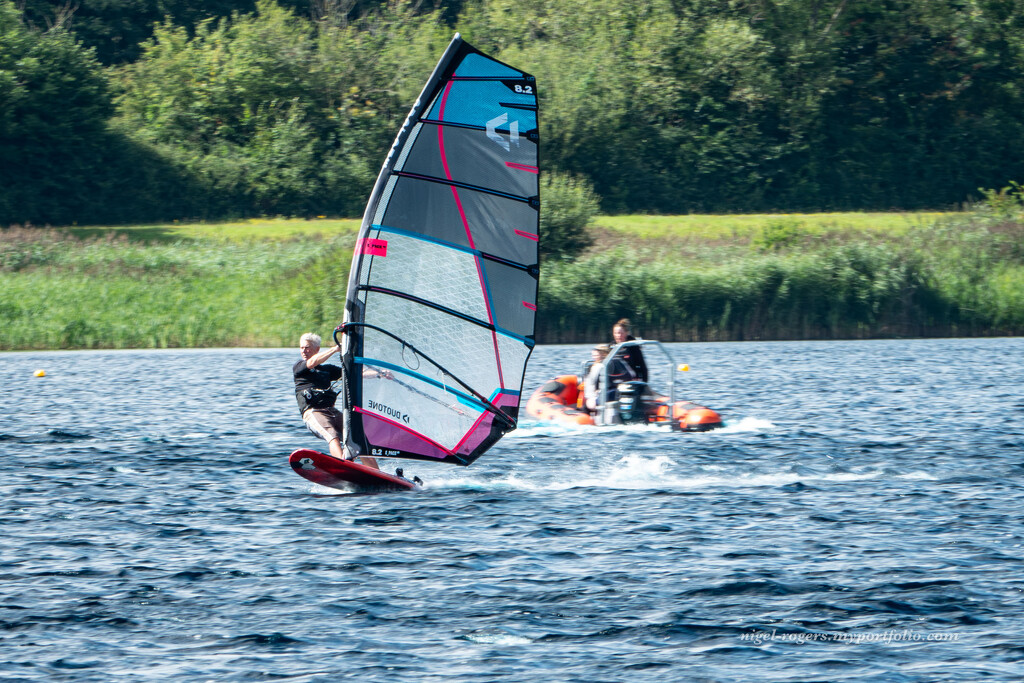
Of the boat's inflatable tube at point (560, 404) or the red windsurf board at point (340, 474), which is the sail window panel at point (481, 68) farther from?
the boat's inflatable tube at point (560, 404)

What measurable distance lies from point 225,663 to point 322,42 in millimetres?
42150

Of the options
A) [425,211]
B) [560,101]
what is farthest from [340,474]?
[560,101]

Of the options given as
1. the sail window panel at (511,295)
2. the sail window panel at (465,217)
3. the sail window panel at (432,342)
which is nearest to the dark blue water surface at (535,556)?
the sail window panel at (432,342)

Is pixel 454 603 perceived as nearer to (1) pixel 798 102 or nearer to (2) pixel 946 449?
(2) pixel 946 449

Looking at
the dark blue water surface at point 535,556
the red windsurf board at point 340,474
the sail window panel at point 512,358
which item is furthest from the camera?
the sail window panel at point 512,358

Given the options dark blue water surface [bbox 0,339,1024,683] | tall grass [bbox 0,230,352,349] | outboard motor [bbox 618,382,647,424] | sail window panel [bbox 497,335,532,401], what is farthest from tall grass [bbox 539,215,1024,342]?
sail window panel [bbox 497,335,532,401]

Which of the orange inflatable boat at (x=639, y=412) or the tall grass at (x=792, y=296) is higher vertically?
the tall grass at (x=792, y=296)

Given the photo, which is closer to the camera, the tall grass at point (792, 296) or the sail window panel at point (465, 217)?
the sail window panel at point (465, 217)

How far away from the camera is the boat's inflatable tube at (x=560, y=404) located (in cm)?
1605

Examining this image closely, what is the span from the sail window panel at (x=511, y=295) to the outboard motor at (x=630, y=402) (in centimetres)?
352

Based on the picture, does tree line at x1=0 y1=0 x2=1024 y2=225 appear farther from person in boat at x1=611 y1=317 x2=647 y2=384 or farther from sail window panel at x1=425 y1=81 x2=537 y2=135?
sail window panel at x1=425 y1=81 x2=537 y2=135

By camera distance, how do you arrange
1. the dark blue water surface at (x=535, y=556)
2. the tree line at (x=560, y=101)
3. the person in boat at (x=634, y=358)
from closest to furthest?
the dark blue water surface at (x=535, y=556) < the person in boat at (x=634, y=358) < the tree line at (x=560, y=101)

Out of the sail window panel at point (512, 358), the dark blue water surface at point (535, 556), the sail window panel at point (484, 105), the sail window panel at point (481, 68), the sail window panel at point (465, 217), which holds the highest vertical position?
the sail window panel at point (481, 68)

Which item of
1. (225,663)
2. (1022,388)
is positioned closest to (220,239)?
(1022,388)
